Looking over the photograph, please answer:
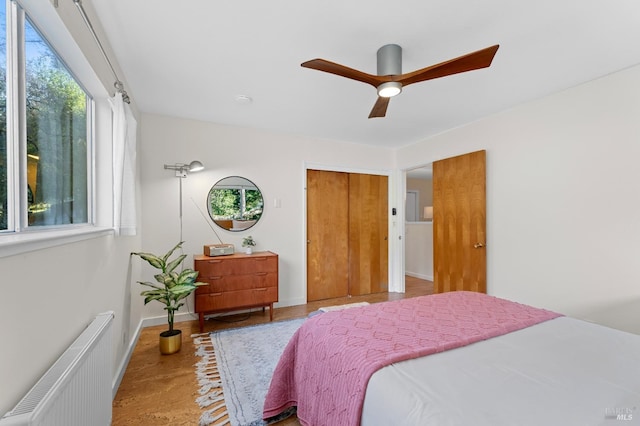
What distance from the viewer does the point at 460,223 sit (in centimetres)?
357

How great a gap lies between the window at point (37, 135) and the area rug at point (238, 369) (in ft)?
4.72

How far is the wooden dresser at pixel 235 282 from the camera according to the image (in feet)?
10.1

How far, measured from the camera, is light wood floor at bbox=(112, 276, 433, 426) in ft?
5.78

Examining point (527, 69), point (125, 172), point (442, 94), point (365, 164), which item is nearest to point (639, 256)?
point (527, 69)

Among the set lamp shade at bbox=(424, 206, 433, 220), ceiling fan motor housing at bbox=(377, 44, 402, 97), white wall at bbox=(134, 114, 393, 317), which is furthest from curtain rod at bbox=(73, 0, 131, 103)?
lamp shade at bbox=(424, 206, 433, 220)

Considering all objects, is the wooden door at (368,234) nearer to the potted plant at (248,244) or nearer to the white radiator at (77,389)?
the potted plant at (248,244)

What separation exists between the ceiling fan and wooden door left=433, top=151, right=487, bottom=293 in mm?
1857

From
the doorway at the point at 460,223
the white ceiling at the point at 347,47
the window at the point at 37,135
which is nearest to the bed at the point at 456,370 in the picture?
the window at the point at 37,135

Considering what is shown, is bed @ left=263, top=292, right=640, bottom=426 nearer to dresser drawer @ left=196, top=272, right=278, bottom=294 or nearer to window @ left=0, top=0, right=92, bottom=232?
window @ left=0, top=0, right=92, bottom=232

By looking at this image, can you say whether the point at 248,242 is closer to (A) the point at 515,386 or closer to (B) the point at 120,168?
(B) the point at 120,168

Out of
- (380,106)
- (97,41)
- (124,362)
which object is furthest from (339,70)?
(124,362)

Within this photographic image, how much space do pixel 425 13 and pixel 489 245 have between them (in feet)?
8.65

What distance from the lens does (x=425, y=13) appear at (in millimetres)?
1652

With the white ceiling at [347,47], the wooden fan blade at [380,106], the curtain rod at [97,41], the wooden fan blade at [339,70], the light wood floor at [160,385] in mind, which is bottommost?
the light wood floor at [160,385]
